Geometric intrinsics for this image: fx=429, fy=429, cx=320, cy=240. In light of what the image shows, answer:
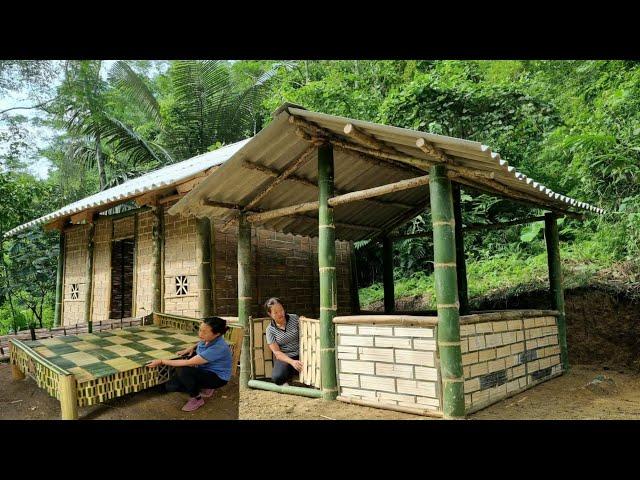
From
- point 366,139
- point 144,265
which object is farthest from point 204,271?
point 366,139

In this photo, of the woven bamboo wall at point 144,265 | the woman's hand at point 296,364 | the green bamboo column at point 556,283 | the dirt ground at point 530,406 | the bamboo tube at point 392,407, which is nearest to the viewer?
the bamboo tube at point 392,407

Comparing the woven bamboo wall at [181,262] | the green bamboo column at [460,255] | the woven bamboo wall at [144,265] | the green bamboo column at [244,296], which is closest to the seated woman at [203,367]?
the green bamboo column at [244,296]

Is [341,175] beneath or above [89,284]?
above

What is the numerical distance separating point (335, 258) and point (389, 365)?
8.36 ft

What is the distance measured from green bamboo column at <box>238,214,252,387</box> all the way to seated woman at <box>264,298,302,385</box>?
1.36 feet

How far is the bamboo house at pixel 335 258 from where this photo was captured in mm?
4125

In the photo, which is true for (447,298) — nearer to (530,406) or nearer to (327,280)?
(327,280)

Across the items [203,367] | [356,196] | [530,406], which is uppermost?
[356,196]

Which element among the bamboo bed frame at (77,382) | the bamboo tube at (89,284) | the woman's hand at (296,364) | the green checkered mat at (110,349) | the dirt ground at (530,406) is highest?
the bamboo tube at (89,284)

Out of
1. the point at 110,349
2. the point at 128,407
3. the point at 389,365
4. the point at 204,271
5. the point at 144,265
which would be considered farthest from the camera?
the point at 144,265

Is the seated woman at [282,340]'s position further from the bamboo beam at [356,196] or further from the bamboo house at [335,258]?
the bamboo beam at [356,196]

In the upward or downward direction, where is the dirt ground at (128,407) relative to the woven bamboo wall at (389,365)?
downward

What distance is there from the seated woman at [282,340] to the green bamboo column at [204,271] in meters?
1.94

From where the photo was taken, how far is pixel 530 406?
15.5ft
